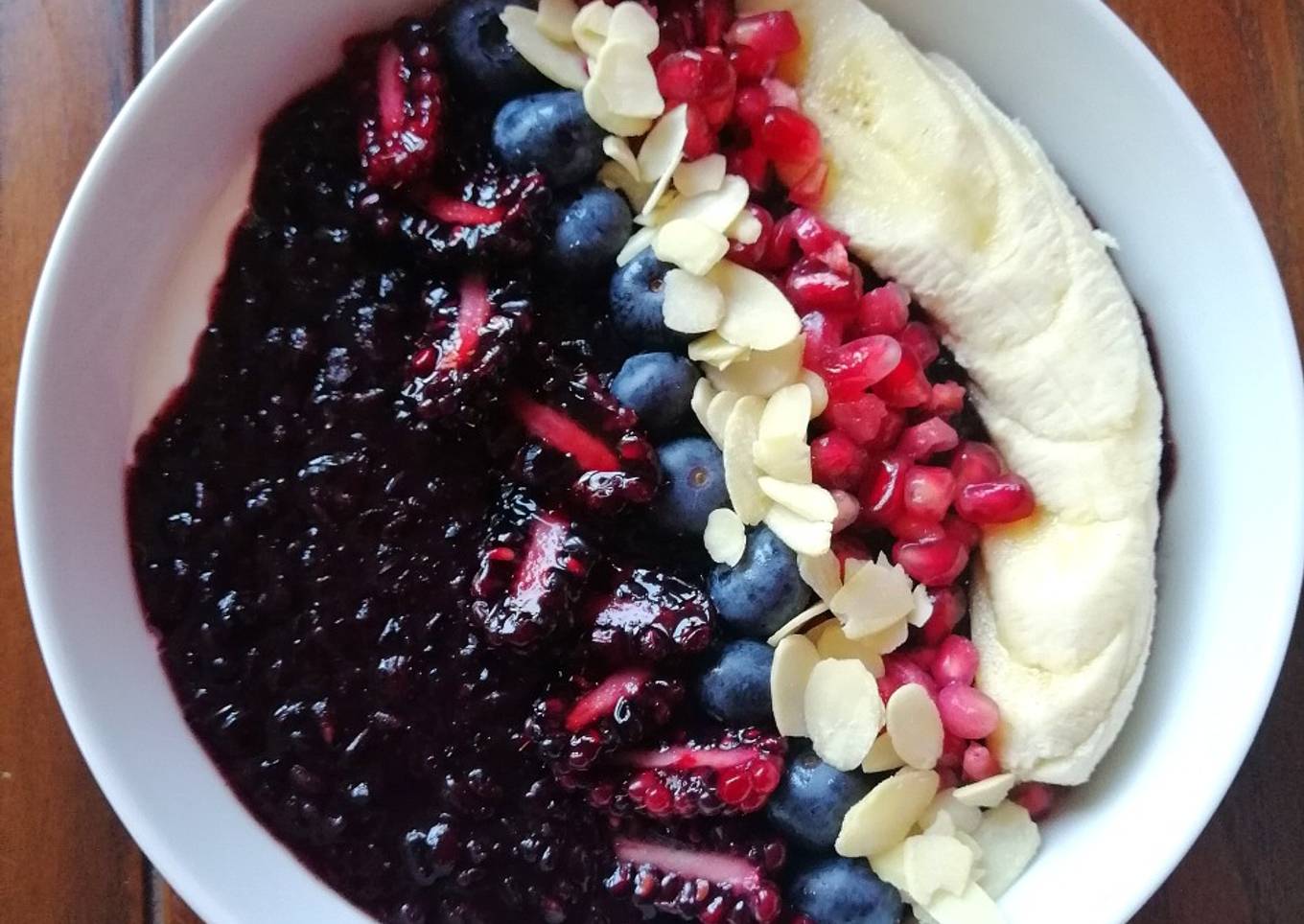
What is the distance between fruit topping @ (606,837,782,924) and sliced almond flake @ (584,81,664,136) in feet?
2.25

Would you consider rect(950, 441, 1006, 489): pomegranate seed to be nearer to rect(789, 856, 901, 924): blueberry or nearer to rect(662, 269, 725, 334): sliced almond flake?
rect(662, 269, 725, 334): sliced almond flake

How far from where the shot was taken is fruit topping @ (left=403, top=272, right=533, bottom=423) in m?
1.08

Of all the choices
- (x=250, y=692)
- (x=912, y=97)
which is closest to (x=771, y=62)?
(x=912, y=97)

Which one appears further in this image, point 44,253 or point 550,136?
point 44,253

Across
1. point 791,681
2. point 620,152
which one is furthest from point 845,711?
point 620,152

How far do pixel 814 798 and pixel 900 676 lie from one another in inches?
5.7

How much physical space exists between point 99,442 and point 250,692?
28 cm

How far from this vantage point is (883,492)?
1.14 m

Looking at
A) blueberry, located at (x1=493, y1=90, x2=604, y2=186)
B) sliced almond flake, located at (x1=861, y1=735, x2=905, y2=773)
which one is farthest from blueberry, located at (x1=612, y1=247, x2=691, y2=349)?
sliced almond flake, located at (x1=861, y1=735, x2=905, y2=773)

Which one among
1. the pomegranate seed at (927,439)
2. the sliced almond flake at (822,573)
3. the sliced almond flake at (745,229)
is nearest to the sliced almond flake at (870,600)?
the sliced almond flake at (822,573)

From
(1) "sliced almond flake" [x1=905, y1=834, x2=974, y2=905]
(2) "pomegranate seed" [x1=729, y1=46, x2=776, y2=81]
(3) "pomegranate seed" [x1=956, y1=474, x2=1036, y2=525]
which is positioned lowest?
(1) "sliced almond flake" [x1=905, y1=834, x2=974, y2=905]

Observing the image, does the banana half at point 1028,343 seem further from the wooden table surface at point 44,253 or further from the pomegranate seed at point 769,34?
the wooden table surface at point 44,253

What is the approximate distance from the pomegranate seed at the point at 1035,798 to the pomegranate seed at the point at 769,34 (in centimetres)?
77

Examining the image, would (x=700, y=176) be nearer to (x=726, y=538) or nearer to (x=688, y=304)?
(x=688, y=304)
